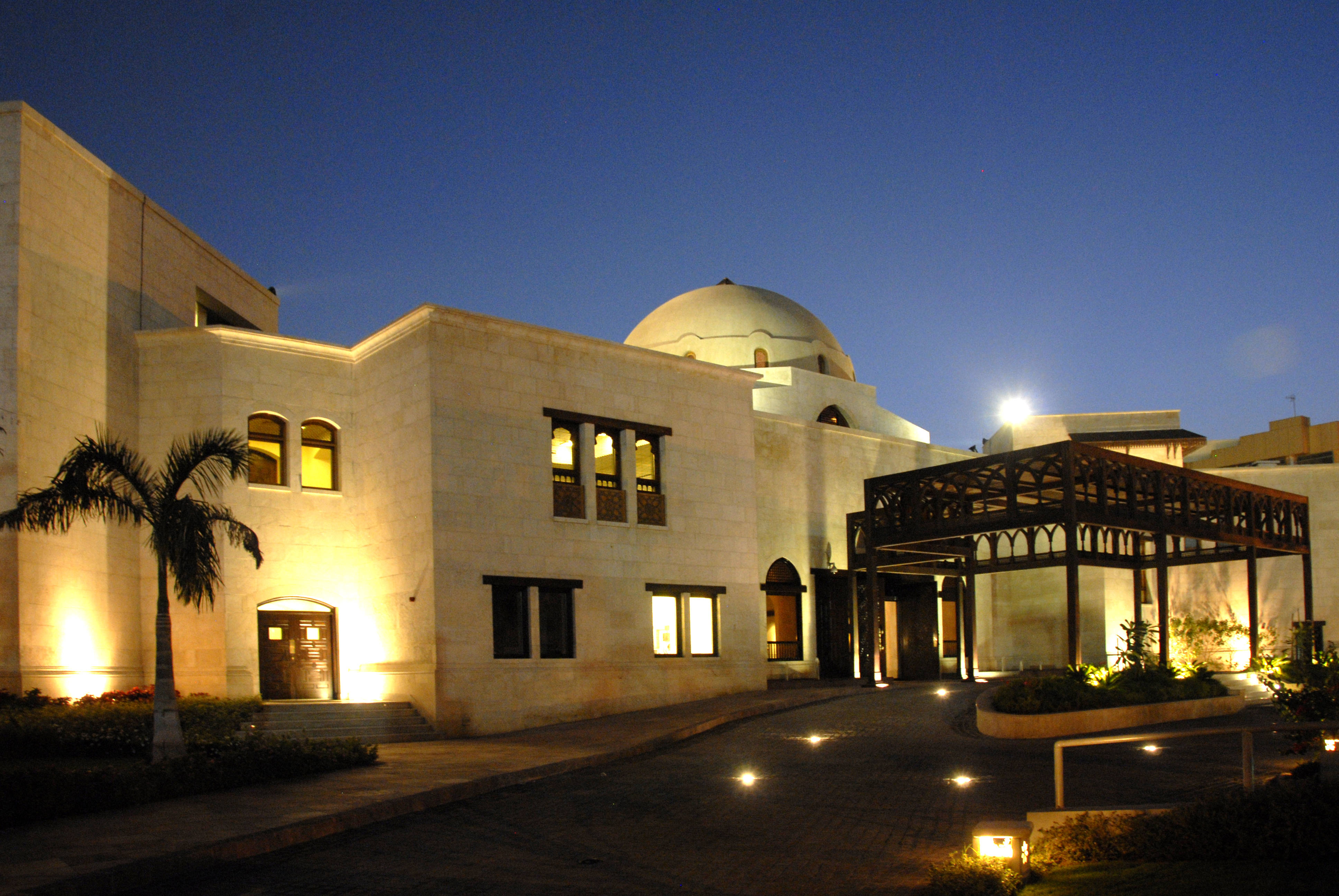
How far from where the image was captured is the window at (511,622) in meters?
22.5

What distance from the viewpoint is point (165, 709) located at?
14.0 meters

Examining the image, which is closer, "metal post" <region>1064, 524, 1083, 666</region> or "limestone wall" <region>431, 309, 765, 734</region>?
"metal post" <region>1064, 524, 1083, 666</region>

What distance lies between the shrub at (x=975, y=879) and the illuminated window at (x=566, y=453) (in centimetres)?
1606

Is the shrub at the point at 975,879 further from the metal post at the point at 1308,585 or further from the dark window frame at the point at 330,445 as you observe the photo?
the metal post at the point at 1308,585

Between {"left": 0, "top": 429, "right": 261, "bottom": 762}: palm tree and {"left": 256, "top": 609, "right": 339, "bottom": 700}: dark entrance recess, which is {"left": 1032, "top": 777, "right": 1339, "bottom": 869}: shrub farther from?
{"left": 256, "top": 609, "right": 339, "bottom": 700}: dark entrance recess

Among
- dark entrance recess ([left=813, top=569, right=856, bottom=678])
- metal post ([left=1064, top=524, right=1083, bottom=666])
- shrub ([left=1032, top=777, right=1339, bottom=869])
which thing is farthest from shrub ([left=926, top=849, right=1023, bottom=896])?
dark entrance recess ([left=813, top=569, right=856, bottom=678])

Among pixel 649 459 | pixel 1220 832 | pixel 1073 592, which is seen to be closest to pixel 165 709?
pixel 1220 832

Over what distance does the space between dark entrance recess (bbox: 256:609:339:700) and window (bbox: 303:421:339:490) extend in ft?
9.01

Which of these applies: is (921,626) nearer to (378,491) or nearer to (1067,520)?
(1067,520)

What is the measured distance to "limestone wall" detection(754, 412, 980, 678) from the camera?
29.7 metres

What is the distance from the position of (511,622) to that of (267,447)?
6216 mm

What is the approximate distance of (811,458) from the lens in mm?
31172

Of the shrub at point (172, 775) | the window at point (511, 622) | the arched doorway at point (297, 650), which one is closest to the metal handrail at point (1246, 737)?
the shrub at point (172, 775)

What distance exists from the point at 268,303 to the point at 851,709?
1893cm
